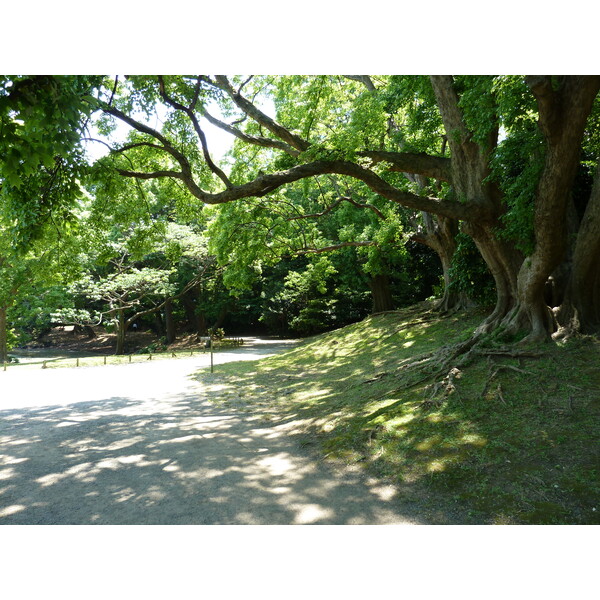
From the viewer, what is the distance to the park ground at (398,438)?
3.38 metres

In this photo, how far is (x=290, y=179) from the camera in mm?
5922

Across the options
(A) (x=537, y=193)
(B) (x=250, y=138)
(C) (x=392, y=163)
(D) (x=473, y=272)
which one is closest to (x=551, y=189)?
(A) (x=537, y=193)

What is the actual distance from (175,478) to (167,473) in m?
0.20

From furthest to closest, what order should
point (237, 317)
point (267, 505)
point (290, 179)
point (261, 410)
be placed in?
point (237, 317) < point (261, 410) < point (290, 179) < point (267, 505)

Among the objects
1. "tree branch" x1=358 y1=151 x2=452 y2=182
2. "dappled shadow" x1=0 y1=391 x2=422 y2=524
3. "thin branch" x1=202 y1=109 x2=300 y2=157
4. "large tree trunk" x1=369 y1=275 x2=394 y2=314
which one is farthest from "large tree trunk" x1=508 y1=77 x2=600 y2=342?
"large tree trunk" x1=369 y1=275 x2=394 y2=314

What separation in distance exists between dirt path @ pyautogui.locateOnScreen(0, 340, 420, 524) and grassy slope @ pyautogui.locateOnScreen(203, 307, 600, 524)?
1.69 ft

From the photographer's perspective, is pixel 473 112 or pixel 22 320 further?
pixel 22 320

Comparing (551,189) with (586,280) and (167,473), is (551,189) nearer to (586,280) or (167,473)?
(586,280)

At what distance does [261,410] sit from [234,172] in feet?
23.8

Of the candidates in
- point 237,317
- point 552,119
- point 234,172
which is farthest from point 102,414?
point 237,317

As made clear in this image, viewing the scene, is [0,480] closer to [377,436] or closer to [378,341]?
[377,436]

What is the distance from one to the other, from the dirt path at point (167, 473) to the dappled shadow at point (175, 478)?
1 centimetres

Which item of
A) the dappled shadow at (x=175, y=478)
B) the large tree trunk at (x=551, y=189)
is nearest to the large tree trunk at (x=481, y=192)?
the large tree trunk at (x=551, y=189)

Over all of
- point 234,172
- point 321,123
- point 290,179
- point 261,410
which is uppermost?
point 321,123
